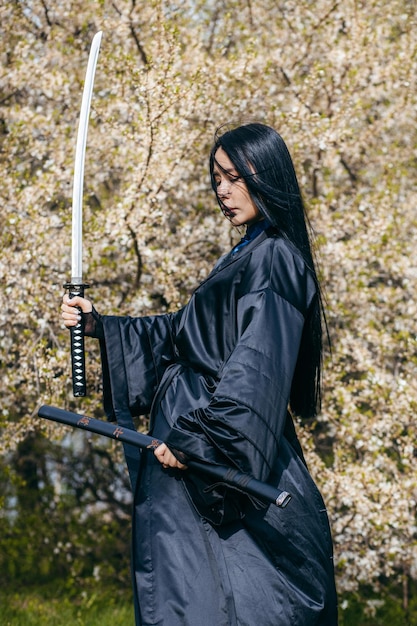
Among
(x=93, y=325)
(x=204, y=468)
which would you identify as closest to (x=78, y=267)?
(x=93, y=325)

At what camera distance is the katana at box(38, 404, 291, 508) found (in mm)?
2494

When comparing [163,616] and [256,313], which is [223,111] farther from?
[163,616]

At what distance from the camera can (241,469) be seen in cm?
258

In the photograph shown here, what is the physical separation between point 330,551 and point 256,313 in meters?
0.84

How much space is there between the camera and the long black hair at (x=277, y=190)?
2.91 m

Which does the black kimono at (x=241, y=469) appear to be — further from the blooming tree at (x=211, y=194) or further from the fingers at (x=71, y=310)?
the blooming tree at (x=211, y=194)

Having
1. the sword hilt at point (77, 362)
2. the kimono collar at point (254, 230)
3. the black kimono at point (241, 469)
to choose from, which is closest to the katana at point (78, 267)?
the sword hilt at point (77, 362)

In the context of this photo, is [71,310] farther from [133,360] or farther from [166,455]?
[166,455]

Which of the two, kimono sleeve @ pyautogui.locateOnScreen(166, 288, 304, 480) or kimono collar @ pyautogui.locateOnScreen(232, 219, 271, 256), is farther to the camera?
kimono collar @ pyautogui.locateOnScreen(232, 219, 271, 256)

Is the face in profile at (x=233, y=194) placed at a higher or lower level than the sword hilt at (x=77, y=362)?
higher

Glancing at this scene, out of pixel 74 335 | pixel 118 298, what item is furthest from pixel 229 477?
pixel 118 298

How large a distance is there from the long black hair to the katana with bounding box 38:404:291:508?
1.97ft

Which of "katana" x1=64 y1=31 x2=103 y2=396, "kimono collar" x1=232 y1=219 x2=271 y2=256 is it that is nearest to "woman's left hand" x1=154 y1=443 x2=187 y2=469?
"katana" x1=64 y1=31 x2=103 y2=396

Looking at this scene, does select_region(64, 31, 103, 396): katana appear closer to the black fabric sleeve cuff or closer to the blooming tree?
the black fabric sleeve cuff
